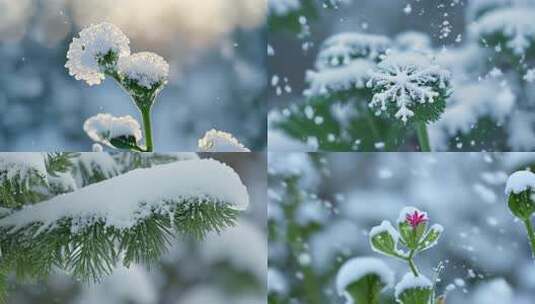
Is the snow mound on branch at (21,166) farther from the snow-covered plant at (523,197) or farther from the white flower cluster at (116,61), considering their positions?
the snow-covered plant at (523,197)

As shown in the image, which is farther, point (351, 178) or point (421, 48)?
point (351, 178)

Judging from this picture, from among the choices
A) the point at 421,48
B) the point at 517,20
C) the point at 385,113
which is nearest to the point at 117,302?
the point at 385,113

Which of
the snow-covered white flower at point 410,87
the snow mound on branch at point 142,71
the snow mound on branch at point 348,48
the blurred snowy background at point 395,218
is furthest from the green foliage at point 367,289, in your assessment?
the snow mound on branch at point 142,71

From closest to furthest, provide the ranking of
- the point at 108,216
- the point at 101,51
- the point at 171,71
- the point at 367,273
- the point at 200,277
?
the point at 108,216
the point at 101,51
the point at 367,273
the point at 171,71
the point at 200,277

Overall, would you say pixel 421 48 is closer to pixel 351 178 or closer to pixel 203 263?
pixel 351 178

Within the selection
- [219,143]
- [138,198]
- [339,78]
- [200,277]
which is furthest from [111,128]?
[200,277]

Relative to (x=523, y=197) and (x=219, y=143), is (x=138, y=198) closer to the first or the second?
(x=219, y=143)
